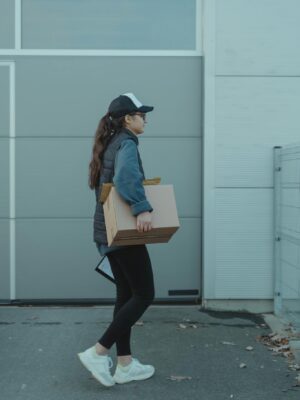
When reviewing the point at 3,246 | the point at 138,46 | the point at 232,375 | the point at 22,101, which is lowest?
the point at 232,375

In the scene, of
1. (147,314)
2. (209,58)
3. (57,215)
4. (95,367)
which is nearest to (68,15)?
(209,58)

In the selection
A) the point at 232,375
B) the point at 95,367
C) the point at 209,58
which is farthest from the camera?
the point at 209,58

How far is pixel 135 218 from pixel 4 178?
8.35ft

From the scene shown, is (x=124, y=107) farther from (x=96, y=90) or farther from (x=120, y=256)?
(x=96, y=90)

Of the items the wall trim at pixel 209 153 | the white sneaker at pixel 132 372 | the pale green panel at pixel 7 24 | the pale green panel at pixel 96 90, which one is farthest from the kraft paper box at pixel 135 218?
the pale green panel at pixel 7 24

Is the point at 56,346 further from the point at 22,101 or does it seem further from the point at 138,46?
the point at 138,46

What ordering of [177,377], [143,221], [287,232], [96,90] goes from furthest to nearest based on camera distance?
[96,90], [287,232], [177,377], [143,221]

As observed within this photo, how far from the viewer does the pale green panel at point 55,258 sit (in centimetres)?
626

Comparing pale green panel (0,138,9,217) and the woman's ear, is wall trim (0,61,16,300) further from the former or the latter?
the woman's ear

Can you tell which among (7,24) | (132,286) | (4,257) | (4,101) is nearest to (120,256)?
(132,286)

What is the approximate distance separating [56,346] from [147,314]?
3.65ft

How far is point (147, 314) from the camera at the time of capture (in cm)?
611

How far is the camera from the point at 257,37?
20.0 feet

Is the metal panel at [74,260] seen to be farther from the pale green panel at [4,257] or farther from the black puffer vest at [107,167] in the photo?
the black puffer vest at [107,167]
